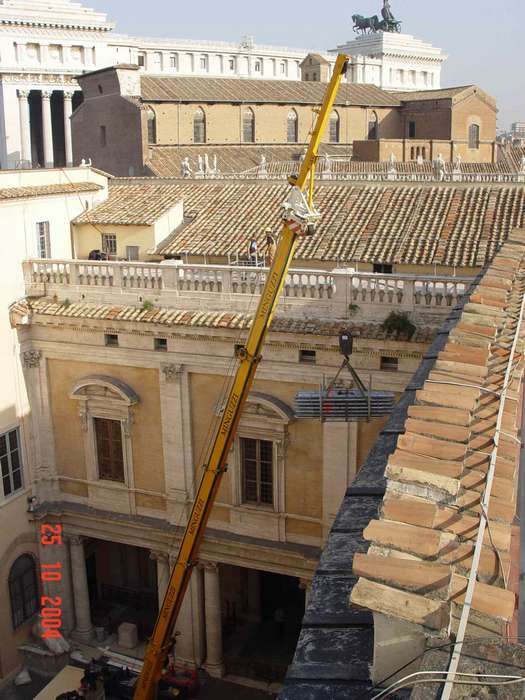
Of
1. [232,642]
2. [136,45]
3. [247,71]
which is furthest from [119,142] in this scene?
[247,71]

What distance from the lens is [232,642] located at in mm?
20969

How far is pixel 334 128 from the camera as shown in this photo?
59.1 metres

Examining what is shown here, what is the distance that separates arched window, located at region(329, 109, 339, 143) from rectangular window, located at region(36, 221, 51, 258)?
132 ft

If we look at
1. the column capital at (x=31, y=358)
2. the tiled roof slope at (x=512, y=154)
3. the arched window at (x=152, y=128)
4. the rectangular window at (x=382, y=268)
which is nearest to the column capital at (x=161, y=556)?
the column capital at (x=31, y=358)

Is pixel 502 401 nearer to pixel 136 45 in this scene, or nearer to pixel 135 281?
pixel 135 281

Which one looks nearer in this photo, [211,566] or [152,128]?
[211,566]

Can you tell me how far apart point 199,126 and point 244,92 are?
17.0 ft

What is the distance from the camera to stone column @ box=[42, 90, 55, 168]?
7331 cm

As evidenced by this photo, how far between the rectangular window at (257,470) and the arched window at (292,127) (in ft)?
133

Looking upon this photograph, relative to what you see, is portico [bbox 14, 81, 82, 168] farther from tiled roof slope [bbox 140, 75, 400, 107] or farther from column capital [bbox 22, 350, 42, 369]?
column capital [bbox 22, 350, 42, 369]

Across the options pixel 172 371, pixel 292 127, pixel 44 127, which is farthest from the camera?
pixel 44 127

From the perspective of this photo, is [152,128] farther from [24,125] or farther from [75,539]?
[24,125]

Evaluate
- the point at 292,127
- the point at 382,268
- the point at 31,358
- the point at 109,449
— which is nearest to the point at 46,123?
the point at 292,127

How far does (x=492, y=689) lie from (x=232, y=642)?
62.6 feet
